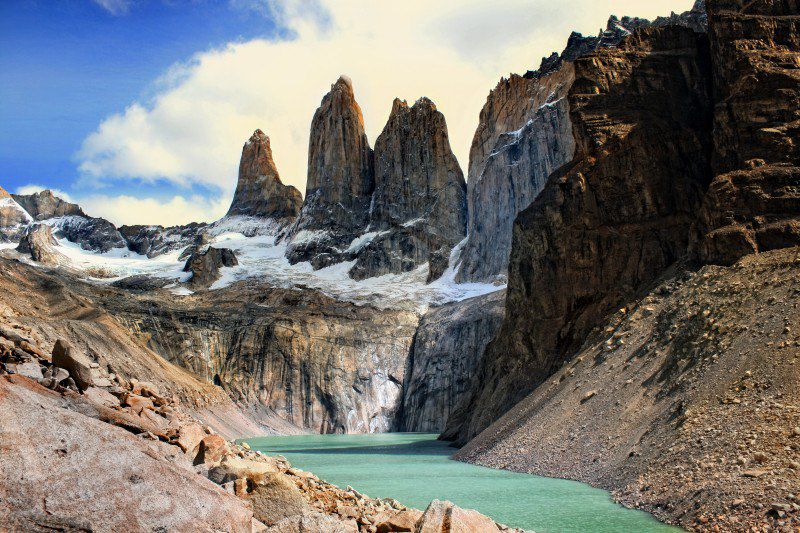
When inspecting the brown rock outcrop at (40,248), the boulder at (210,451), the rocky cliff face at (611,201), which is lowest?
the boulder at (210,451)

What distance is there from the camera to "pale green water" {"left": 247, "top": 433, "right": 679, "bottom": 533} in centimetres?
2089

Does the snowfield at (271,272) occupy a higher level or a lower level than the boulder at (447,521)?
higher

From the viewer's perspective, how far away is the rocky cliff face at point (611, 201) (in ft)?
150

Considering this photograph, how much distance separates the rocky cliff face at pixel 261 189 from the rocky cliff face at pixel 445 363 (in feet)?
284

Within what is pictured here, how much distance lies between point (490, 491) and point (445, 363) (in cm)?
6176

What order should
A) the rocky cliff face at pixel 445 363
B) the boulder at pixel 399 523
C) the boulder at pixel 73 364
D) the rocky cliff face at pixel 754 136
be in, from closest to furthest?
the boulder at pixel 399 523, the boulder at pixel 73 364, the rocky cliff face at pixel 754 136, the rocky cliff face at pixel 445 363

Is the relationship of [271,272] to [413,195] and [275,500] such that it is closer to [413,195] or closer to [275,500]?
[413,195]

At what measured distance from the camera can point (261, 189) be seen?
178 metres

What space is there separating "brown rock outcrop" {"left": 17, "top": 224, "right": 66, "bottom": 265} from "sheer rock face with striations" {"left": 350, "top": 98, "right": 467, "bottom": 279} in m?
60.0

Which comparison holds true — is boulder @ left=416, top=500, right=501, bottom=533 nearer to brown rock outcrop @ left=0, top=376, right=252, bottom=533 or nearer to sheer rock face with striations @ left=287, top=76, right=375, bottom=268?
brown rock outcrop @ left=0, top=376, right=252, bottom=533

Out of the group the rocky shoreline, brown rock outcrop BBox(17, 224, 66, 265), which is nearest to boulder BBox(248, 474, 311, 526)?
the rocky shoreline

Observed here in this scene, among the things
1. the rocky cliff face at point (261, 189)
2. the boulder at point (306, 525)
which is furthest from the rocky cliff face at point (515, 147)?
the boulder at point (306, 525)

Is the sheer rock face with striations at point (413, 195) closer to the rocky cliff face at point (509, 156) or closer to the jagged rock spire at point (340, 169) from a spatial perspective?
the jagged rock spire at point (340, 169)

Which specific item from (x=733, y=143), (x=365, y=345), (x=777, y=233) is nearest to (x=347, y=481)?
(x=777, y=233)
